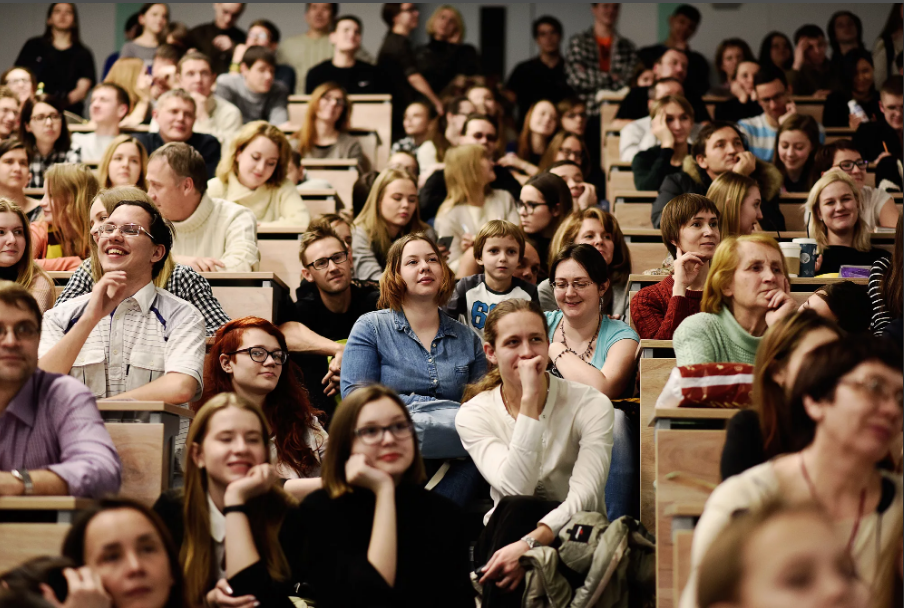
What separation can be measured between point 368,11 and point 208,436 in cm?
753

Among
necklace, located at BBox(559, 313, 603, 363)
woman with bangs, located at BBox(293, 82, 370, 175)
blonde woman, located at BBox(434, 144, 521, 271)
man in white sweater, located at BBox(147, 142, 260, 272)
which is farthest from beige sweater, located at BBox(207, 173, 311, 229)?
necklace, located at BBox(559, 313, 603, 363)

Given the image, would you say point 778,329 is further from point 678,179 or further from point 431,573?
point 678,179

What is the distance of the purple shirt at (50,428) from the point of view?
234 cm

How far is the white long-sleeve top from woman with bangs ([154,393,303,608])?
0.59 meters

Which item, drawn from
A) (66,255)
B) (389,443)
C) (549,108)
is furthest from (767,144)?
(389,443)

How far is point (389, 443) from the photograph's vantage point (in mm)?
2299

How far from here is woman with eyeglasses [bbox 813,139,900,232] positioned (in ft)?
17.0

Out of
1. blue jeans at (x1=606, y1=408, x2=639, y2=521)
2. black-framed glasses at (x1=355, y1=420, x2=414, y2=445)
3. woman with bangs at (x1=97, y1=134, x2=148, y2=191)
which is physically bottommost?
blue jeans at (x1=606, y1=408, x2=639, y2=521)

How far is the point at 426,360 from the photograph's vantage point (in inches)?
134

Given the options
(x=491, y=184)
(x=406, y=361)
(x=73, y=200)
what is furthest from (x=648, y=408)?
(x=491, y=184)

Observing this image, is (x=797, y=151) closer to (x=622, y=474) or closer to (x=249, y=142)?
(x=249, y=142)

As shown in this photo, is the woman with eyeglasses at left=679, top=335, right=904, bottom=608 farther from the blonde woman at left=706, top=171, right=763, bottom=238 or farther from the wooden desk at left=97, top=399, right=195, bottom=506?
the blonde woman at left=706, top=171, right=763, bottom=238

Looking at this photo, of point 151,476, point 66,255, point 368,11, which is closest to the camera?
point 151,476

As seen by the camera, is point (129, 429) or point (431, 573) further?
point (129, 429)
